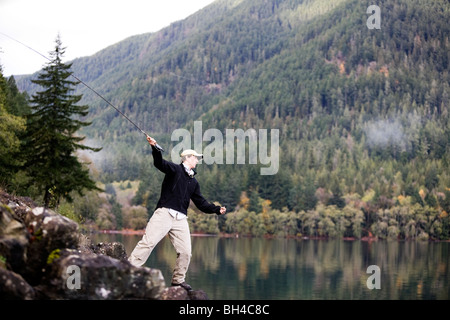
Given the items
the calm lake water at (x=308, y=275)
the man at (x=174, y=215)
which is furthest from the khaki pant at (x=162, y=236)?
the calm lake water at (x=308, y=275)

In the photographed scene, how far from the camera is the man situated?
12.1 meters

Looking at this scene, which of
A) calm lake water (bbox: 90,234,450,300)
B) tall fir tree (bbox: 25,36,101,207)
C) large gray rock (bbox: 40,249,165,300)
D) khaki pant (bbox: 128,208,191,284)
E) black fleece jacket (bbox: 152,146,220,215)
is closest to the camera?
large gray rock (bbox: 40,249,165,300)

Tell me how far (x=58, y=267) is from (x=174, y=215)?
285 centimetres

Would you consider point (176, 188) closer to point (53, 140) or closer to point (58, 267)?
point (58, 267)

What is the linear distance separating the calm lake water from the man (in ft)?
94.1

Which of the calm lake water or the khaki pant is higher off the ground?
the khaki pant

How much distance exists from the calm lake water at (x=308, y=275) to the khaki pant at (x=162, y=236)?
28643 millimetres

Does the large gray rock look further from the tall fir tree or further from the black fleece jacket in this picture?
the tall fir tree

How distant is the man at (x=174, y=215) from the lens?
12.1 m

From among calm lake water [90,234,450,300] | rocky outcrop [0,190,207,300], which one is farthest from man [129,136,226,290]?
calm lake water [90,234,450,300]

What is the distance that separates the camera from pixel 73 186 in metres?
38.4
